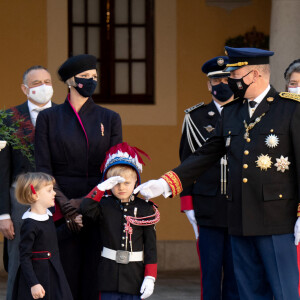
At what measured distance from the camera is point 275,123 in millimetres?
5449

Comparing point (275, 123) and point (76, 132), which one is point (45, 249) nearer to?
point (76, 132)

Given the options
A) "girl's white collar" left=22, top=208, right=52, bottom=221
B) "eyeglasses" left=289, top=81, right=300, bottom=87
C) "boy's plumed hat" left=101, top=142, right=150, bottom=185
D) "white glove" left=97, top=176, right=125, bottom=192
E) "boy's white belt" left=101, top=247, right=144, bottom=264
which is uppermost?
"eyeglasses" left=289, top=81, right=300, bottom=87

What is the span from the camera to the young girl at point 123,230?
585cm

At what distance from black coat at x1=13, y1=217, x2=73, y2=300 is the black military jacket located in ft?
1.17

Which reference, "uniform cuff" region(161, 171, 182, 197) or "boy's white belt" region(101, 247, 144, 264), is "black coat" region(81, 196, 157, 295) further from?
"uniform cuff" region(161, 171, 182, 197)

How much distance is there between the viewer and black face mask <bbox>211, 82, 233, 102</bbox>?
6.80m

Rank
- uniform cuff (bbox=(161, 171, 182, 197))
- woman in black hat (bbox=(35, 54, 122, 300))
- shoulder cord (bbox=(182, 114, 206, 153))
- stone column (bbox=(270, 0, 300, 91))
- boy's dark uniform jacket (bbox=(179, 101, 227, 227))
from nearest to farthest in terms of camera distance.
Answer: uniform cuff (bbox=(161, 171, 182, 197))
woman in black hat (bbox=(35, 54, 122, 300))
boy's dark uniform jacket (bbox=(179, 101, 227, 227))
shoulder cord (bbox=(182, 114, 206, 153))
stone column (bbox=(270, 0, 300, 91))

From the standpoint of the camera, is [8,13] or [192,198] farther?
[8,13]

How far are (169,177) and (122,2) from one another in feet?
17.1

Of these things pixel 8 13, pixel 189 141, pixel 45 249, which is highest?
pixel 8 13

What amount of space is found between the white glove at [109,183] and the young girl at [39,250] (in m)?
0.33

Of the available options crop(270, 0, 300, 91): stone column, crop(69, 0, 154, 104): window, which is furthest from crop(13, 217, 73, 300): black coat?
crop(69, 0, 154, 104): window

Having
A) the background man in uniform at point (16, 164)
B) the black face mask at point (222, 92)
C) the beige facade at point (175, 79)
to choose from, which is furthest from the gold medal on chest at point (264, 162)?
the beige facade at point (175, 79)

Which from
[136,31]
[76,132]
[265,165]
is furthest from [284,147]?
[136,31]
